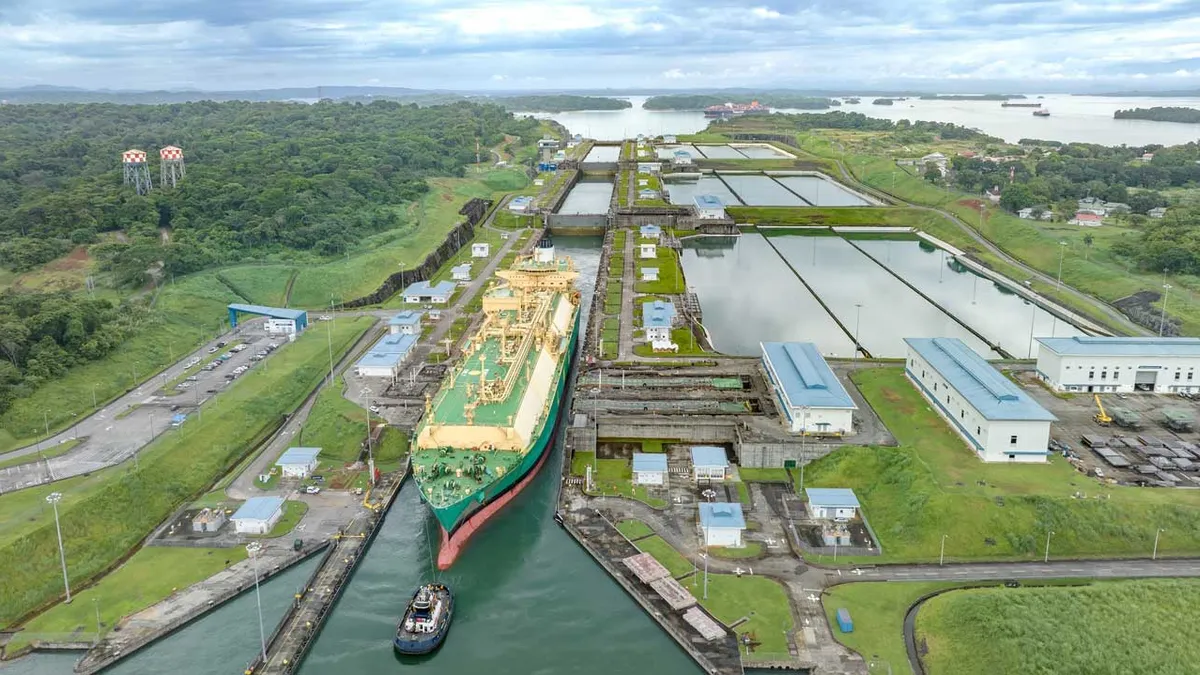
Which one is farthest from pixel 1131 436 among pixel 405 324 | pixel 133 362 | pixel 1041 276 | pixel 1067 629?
pixel 133 362

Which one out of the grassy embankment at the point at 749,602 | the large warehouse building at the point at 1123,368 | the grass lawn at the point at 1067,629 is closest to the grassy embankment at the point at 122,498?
the grassy embankment at the point at 749,602

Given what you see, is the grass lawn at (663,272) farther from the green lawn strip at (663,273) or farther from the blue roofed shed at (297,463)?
the blue roofed shed at (297,463)

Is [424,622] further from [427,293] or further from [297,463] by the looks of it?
[427,293]

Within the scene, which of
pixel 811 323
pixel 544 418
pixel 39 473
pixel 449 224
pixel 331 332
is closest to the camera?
pixel 39 473

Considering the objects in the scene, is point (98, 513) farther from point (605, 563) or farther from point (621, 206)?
point (621, 206)

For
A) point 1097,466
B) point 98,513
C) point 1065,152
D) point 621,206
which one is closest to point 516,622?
point 98,513

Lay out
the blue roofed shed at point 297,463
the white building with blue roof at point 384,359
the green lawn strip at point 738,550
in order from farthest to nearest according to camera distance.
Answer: the white building with blue roof at point 384,359
the blue roofed shed at point 297,463
the green lawn strip at point 738,550

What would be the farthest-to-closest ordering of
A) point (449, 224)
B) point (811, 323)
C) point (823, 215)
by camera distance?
point (823, 215) < point (449, 224) < point (811, 323)
